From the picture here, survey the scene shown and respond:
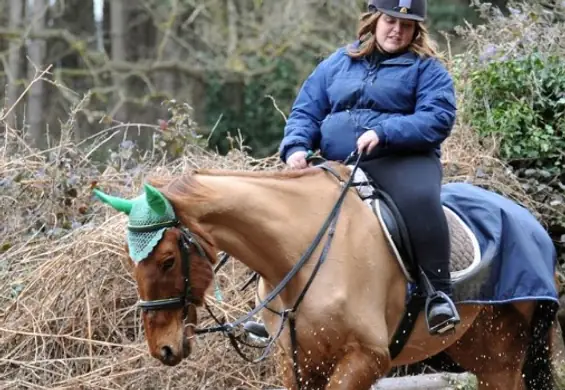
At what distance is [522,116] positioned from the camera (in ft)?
27.2

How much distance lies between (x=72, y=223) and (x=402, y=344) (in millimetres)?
3507

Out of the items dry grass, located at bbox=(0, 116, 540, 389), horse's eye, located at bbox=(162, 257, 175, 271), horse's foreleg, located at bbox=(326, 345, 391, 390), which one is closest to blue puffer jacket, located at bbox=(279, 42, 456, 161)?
horse's foreleg, located at bbox=(326, 345, 391, 390)

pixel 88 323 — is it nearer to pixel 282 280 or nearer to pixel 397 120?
pixel 282 280

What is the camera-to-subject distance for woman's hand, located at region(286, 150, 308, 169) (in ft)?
16.4

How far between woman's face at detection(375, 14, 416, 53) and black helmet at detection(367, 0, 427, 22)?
6 cm

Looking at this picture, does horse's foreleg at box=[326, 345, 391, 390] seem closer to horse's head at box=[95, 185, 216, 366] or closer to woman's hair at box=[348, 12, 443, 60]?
horse's head at box=[95, 185, 216, 366]

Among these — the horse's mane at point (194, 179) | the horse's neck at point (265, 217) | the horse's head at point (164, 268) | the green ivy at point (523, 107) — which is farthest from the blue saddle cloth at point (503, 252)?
the green ivy at point (523, 107)

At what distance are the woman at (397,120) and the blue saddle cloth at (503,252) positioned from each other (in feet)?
1.57

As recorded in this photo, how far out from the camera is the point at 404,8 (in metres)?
4.95

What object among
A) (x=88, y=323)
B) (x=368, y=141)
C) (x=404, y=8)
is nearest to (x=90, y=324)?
(x=88, y=323)

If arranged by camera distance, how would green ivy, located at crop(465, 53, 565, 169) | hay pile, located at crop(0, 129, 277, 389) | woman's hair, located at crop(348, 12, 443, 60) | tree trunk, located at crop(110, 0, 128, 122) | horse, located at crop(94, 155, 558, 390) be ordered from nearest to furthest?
1. horse, located at crop(94, 155, 558, 390)
2. woman's hair, located at crop(348, 12, 443, 60)
3. hay pile, located at crop(0, 129, 277, 389)
4. green ivy, located at crop(465, 53, 565, 169)
5. tree trunk, located at crop(110, 0, 128, 122)

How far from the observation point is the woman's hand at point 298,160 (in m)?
4.99

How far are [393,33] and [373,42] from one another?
0.41 ft

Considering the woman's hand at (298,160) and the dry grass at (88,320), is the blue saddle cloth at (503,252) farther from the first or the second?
the dry grass at (88,320)
